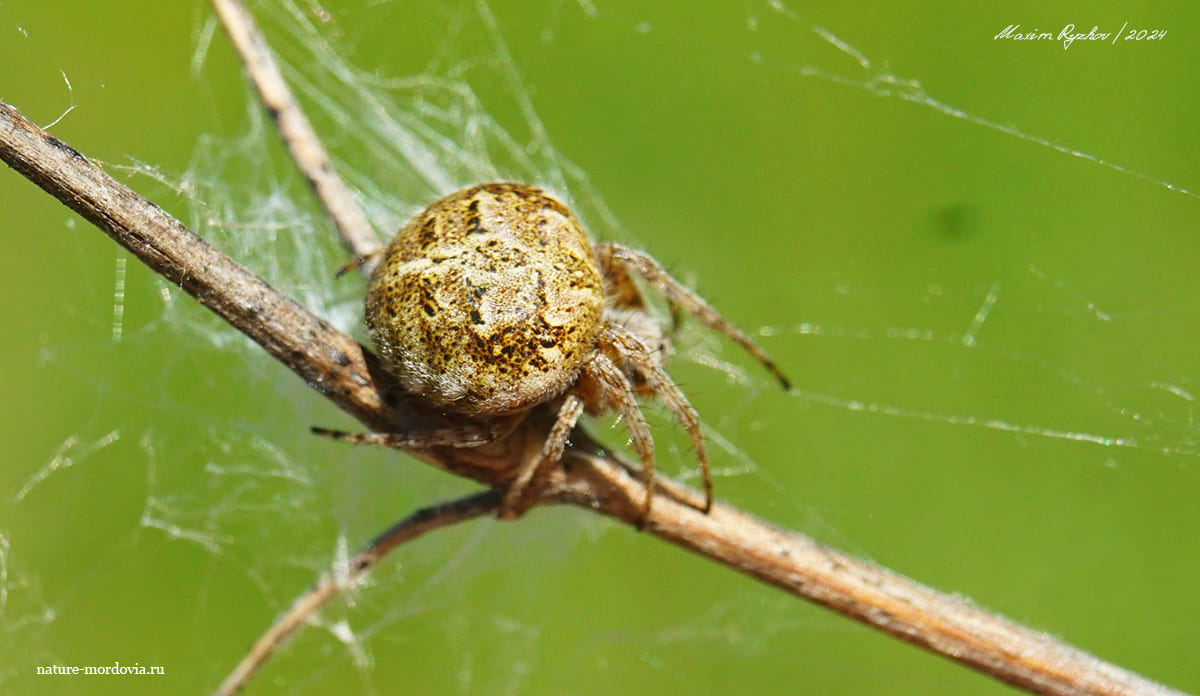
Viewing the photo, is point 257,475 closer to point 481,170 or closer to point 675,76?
point 481,170

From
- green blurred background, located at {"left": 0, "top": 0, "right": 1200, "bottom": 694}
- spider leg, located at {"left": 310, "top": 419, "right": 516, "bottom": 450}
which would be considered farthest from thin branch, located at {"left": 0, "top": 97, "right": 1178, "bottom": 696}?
green blurred background, located at {"left": 0, "top": 0, "right": 1200, "bottom": 694}

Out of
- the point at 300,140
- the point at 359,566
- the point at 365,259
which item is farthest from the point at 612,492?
the point at 300,140

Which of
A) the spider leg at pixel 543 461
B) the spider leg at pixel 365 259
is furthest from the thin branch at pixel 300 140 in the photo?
the spider leg at pixel 543 461

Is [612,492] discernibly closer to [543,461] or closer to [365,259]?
[543,461]

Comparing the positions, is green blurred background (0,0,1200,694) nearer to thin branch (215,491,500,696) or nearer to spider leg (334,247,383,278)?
spider leg (334,247,383,278)

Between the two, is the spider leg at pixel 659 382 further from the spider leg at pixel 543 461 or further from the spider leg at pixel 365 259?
the spider leg at pixel 365 259

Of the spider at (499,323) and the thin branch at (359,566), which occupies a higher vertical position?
the spider at (499,323)
